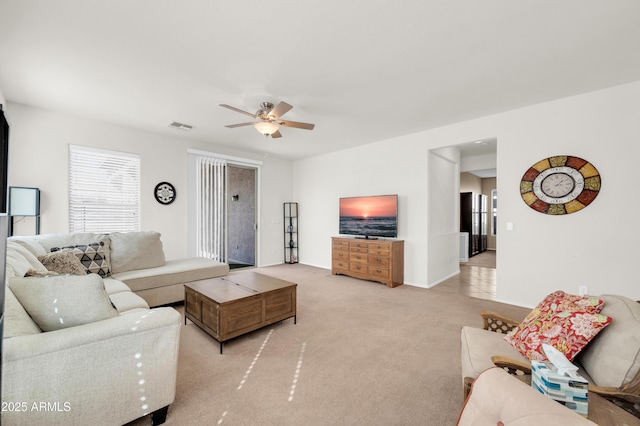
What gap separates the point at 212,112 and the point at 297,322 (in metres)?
3.08

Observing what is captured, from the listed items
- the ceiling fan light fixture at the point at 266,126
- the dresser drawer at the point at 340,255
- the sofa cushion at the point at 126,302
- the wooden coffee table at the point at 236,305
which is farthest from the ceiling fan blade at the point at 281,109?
the dresser drawer at the point at 340,255

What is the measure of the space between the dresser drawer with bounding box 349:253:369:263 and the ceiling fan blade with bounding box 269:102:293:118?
3017mm

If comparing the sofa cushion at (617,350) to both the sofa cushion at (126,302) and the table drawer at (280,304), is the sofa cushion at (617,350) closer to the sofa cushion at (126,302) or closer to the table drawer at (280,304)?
the table drawer at (280,304)

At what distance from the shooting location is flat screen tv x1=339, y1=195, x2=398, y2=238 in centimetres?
492

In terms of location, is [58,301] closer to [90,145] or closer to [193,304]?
[193,304]

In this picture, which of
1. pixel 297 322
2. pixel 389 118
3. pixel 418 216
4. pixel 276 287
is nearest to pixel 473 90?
pixel 389 118

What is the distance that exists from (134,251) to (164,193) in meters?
1.50

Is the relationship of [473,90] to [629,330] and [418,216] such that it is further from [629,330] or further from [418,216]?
[629,330]

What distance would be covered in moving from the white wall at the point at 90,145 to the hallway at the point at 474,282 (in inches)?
164

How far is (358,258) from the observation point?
511 cm

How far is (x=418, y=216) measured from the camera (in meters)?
4.76

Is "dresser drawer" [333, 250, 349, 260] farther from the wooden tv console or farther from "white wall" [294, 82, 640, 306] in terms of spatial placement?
"white wall" [294, 82, 640, 306]

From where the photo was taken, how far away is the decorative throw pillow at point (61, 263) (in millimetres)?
2613

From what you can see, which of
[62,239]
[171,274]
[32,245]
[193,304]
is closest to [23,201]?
[62,239]
